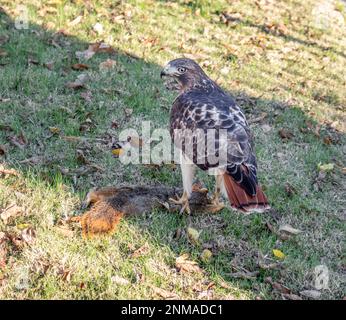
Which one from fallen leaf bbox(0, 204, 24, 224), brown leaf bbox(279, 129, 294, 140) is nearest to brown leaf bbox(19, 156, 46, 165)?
fallen leaf bbox(0, 204, 24, 224)

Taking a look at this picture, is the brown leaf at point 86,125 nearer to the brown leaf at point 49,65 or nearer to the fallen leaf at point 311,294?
the brown leaf at point 49,65

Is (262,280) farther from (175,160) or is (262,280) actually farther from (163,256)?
(175,160)

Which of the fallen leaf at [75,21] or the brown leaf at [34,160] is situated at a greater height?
the fallen leaf at [75,21]

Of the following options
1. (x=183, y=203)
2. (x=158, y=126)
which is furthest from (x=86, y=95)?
(x=183, y=203)

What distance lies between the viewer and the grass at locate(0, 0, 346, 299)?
4.22 m

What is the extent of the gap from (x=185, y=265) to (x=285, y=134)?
2938 millimetres

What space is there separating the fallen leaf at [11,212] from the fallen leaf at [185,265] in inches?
53.6

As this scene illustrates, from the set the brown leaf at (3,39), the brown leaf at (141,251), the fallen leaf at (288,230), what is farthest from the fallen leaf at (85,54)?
the fallen leaf at (288,230)

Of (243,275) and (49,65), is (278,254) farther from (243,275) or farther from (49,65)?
(49,65)

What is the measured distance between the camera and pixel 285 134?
22.1 feet

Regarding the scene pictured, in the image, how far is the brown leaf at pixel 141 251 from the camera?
4353 millimetres

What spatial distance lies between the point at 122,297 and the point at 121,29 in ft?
17.8

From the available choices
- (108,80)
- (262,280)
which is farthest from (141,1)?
(262,280)

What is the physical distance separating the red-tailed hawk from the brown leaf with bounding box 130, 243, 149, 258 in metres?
0.63
